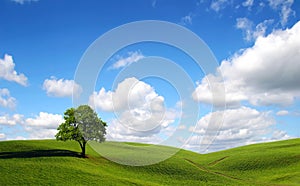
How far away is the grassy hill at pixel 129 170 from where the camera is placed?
47.4 metres

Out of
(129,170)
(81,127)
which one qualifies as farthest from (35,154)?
(129,170)

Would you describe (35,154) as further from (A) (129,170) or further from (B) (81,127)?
(A) (129,170)

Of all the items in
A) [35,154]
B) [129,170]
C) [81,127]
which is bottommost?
[129,170]

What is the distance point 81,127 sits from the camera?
204 ft

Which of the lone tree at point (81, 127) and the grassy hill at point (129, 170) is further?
the lone tree at point (81, 127)

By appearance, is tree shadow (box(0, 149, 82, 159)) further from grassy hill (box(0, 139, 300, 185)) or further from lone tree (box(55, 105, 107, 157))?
lone tree (box(55, 105, 107, 157))

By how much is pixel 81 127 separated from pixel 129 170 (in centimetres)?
1282

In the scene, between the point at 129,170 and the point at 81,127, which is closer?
the point at 129,170

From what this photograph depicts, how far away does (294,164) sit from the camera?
6625 cm

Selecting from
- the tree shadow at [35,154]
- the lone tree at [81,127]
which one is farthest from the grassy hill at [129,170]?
the lone tree at [81,127]

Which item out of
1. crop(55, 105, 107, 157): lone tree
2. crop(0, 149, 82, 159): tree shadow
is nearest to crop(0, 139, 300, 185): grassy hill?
crop(0, 149, 82, 159): tree shadow

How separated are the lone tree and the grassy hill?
3945 millimetres

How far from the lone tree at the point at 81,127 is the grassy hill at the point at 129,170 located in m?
3.94

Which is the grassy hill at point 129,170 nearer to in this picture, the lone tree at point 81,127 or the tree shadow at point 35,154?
the tree shadow at point 35,154
